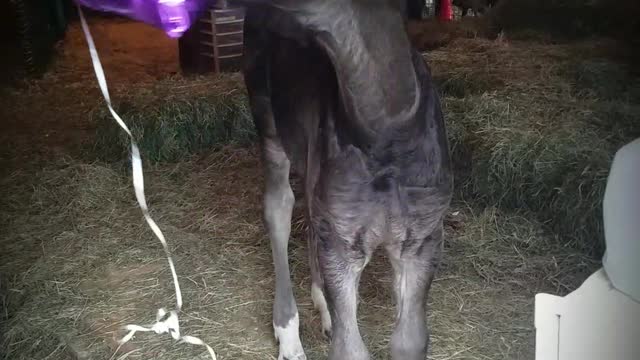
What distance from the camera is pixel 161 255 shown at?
3670mm

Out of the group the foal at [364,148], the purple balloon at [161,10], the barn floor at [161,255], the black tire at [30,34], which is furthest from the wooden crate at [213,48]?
the purple balloon at [161,10]

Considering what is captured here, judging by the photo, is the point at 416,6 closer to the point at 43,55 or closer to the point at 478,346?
the point at 478,346

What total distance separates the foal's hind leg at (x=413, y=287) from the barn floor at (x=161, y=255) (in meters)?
0.32

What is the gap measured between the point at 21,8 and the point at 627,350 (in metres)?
2.64

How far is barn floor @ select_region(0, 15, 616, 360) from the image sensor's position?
9.45 feet

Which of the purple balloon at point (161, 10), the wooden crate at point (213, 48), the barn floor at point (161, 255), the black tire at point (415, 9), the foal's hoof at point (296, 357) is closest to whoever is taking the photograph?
the purple balloon at point (161, 10)

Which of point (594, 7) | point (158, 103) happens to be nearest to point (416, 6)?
point (594, 7)

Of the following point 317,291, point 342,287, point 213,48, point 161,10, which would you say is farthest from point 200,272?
point 161,10

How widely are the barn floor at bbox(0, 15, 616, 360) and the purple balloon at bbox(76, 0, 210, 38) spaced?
891mm

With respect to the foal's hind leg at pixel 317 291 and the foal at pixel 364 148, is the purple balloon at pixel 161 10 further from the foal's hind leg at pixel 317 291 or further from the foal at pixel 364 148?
the foal's hind leg at pixel 317 291

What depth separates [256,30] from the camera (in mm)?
2543

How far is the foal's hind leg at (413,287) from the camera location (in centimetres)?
206

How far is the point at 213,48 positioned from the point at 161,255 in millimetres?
1278

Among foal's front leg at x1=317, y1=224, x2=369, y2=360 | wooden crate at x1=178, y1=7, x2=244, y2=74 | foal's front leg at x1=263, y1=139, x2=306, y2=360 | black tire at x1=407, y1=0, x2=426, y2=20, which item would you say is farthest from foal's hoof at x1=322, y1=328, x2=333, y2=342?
wooden crate at x1=178, y1=7, x2=244, y2=74
